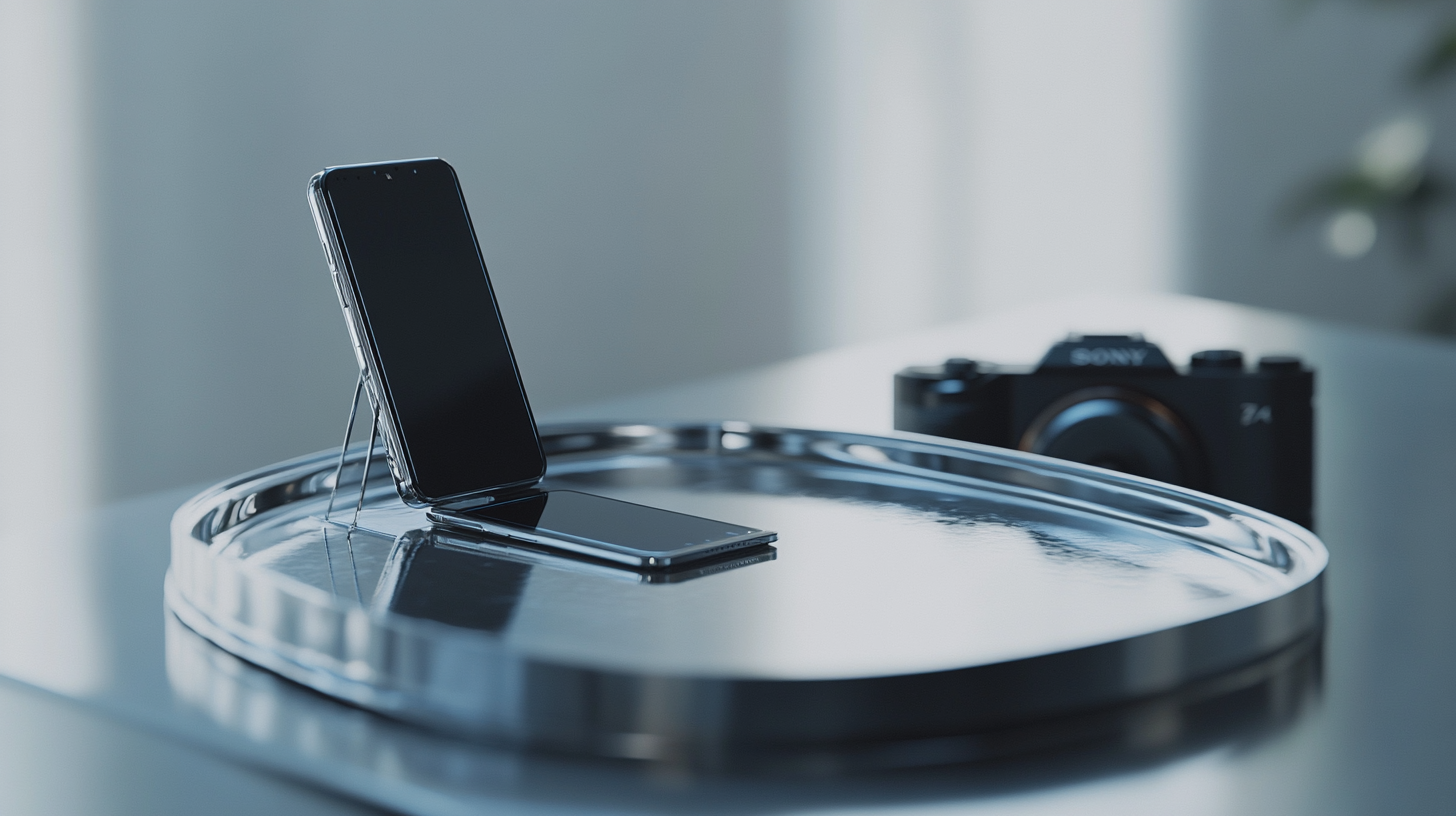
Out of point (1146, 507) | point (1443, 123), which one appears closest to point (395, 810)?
point (1146, 507)

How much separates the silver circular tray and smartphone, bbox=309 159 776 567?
17 millimetres

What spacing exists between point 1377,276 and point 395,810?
353 centimetres

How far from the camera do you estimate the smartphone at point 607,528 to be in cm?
49

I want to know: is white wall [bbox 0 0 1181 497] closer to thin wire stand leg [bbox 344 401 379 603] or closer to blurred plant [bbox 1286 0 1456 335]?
Answer: blurred plant [bbox 1286 0 1456 335]

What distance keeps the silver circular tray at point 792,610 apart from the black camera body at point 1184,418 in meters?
0.05

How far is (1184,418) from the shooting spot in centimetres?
67

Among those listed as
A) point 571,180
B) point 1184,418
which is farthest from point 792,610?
point 571,180

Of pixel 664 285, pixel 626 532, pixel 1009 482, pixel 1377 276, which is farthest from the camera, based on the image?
pixel 1377 276

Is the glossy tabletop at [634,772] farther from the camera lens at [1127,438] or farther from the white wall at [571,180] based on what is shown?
the white wall at [571,180]

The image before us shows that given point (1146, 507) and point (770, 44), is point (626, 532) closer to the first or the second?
point (1146, 507)

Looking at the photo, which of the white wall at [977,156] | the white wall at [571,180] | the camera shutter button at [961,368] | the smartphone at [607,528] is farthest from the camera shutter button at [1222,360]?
the white wall at [977,156]

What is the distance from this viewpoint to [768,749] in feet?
1.22

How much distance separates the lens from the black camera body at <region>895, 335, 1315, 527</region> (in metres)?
0.66

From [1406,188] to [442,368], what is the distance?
3331 mm
